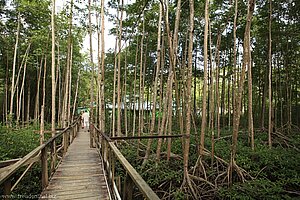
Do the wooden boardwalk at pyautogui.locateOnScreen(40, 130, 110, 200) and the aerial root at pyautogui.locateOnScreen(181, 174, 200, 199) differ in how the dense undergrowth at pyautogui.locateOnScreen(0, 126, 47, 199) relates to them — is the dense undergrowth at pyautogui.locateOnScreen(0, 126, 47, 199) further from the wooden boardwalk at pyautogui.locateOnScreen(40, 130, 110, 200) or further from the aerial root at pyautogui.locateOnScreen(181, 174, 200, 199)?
the aerial root at pyautogui.locateOnScreen(181, 174, 200, 199)

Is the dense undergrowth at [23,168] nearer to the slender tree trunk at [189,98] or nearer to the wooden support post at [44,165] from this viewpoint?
the wooden support post at [44,165]

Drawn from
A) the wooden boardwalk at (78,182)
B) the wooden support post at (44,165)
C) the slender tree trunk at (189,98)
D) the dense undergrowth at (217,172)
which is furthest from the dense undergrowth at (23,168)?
the slender tree trunk at (189,98)

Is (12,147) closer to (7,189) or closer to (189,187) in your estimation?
(189,187)

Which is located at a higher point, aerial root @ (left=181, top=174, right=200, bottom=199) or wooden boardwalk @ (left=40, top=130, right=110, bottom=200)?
wooden boardwalk @ (left=40, top=130, right=110, bottom=200)

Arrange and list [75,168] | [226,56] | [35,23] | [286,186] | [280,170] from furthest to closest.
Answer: [226,56] → [35,23] → [280,170] → [286,186] → [75,168]

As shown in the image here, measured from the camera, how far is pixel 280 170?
6332mm

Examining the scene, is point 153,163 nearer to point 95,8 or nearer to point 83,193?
point 83,193

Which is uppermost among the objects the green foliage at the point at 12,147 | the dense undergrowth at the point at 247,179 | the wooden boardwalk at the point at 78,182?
the green foliage at the point at 12,147

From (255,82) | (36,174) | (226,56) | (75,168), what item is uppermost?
(226,56)

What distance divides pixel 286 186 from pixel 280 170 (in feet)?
1.94

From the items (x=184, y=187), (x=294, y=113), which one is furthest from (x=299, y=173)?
(x=294, y=113)

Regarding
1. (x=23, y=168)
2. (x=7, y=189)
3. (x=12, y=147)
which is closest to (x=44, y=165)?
(x=7, y=189)

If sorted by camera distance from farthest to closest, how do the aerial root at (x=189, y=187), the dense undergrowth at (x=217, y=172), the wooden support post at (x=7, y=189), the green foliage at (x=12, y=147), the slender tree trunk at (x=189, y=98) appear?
the green foliage at (x=12, y=147) → the dense undergrowth at (x=217, y=172) → the aerial root at (x=189, y=187) → the slender tree trunk at (x=189, y=98) → the wooden support post at (x=7, y=189)

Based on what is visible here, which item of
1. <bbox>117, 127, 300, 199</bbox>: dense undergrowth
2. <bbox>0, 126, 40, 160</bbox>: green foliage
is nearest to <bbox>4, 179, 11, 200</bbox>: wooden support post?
<bbox>117, 127, 300, 199</bbox>: dense undergrowth
